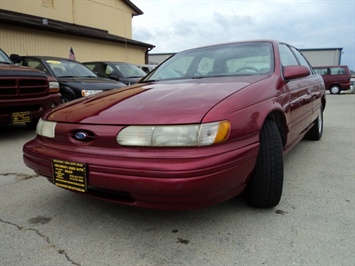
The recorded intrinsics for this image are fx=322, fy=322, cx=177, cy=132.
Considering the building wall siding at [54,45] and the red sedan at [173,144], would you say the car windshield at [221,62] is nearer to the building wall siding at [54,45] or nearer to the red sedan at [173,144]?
the red sedan at [173,144]

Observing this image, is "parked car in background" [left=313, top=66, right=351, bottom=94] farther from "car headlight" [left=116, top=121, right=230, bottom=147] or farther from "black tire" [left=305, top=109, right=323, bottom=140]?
"car headlight" [left=116, top=121, right=230, bottom=147]

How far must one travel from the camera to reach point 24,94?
4.95 meters

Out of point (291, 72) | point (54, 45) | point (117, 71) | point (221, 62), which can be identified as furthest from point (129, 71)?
point (291, 72)

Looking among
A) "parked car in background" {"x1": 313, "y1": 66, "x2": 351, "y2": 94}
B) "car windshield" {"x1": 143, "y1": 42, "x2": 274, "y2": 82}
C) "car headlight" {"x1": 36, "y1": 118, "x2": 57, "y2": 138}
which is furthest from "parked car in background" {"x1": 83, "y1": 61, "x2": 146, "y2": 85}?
"parked car in background" {"x1": 313, "y1": 66, "x2": 351, "y2": 94}

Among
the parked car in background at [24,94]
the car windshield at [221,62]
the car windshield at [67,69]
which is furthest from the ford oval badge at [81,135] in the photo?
the car windshield at [67,69]

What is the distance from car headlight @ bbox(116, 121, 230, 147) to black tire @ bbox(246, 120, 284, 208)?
0.50 metres

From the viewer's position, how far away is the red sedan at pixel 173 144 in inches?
72.4

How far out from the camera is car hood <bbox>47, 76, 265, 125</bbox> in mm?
1973

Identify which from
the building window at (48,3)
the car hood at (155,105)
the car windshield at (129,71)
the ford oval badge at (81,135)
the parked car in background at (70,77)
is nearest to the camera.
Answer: the car hood at (155,105)

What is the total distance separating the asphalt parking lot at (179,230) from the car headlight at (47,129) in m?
0.61

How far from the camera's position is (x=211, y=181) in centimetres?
184

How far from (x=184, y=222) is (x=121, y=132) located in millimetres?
821

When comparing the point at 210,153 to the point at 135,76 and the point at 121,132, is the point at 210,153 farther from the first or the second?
the point at 135,76

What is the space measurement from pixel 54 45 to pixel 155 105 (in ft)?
42.0
